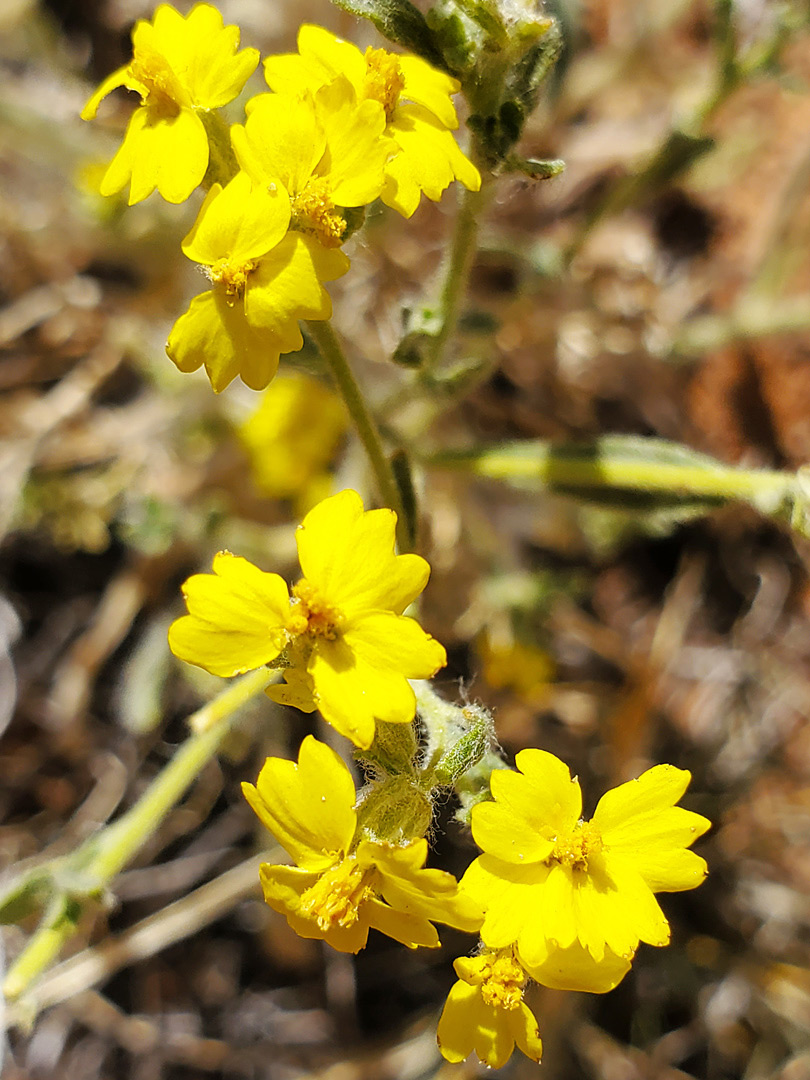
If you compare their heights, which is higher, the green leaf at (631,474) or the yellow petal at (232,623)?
the yellow petal at (232,623)

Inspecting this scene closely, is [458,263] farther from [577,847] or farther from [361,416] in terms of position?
[577,847]

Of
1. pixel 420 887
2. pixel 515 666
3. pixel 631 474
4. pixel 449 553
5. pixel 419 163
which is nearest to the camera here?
pixel 420 887

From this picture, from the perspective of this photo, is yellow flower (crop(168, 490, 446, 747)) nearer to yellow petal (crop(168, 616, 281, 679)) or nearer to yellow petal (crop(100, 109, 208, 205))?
yellow petal (crop(168, 616, 281, 679))

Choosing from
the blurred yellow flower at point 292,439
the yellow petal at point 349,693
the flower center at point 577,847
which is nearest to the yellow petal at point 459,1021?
the flower center at point 577,847

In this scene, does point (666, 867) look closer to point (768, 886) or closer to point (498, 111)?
point (498, 111)

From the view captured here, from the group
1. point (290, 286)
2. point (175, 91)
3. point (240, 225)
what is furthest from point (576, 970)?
point (175, 91)

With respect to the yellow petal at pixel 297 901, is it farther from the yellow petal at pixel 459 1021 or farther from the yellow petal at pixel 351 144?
the yellow petal at pixel 351 144
